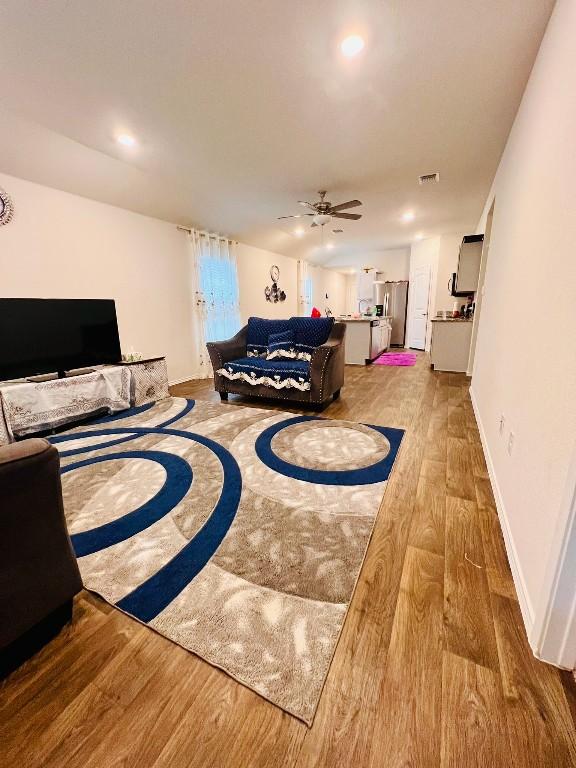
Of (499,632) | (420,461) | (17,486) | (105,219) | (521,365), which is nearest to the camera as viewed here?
(17,486)

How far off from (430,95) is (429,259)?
557 cm

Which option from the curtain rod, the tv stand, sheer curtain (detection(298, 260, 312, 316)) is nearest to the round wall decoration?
the tv stand

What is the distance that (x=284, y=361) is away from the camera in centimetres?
375

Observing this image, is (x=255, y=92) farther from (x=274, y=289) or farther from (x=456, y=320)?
(x=274, y=289)

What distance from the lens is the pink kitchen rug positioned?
620cm

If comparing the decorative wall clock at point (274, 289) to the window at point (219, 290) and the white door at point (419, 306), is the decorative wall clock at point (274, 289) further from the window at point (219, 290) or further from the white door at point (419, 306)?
the white door at point (419, 306)

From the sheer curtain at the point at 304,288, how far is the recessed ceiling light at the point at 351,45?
6.45m

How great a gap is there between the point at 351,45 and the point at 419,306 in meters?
6.64

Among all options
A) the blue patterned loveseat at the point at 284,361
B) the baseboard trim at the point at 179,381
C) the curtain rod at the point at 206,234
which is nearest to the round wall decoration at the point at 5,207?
the curtain rod at the point at 206,234

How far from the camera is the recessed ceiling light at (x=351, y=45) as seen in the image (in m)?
1.77

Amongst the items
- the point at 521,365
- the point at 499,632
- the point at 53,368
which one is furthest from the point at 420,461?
the point at 53,368

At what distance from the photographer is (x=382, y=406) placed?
353 centimetres

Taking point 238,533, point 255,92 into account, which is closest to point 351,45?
point 255,92

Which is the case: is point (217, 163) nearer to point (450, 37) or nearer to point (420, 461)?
point (450, 37)
